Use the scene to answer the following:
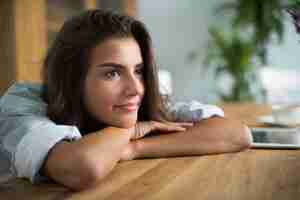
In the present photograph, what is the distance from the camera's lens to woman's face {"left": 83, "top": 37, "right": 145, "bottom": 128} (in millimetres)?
1024

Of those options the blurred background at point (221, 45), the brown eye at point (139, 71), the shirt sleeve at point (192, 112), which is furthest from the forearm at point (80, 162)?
the blurred background at point (221, 45)

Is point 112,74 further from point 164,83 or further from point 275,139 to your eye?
point 164,83

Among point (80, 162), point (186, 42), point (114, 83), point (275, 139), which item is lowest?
point (186, 42)

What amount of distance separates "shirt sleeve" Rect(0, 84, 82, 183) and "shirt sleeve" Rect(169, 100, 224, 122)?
16.9 inches

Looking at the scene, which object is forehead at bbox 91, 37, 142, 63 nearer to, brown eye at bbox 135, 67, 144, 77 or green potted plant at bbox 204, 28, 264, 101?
brown eye at bbox 135, 67, 144, 77

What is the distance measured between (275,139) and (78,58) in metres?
0.64

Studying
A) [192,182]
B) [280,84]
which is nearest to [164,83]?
[280,84]

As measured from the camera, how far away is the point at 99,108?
1.05m

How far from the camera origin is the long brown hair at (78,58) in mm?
1061

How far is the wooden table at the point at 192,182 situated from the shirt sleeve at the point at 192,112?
0.23m

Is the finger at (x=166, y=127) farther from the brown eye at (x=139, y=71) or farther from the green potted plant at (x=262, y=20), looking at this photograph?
the green potted plant at (x=262, y=20)

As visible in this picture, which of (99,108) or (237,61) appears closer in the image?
(99,108)

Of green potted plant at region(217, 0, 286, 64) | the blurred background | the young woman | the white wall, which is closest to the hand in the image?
the young woman

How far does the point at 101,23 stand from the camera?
108 centimetres
